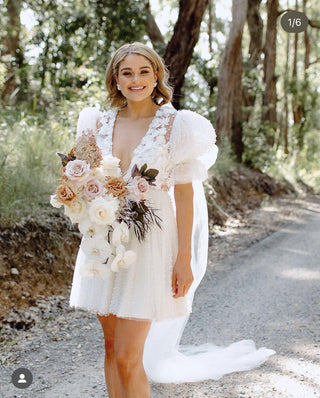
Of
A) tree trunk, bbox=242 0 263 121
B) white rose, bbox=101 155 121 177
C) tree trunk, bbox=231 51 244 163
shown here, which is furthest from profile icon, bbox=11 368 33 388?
tree trunk, bbox=242 0 263 121

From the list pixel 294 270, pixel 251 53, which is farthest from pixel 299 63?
pixel 294 270

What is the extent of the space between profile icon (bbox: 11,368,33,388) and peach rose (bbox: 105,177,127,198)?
1875 millimetres

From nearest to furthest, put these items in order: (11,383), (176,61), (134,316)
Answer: (134,316) < (11,383) < (176,61)

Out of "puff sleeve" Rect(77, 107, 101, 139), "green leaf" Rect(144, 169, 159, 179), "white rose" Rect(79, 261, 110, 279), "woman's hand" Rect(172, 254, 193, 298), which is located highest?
"puff sleeve" Rect(77, 107, 101, 139)

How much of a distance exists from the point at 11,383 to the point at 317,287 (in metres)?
3.69

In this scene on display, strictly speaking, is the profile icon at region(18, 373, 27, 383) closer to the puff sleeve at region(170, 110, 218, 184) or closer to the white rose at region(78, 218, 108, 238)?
the white rose at region(78, 218, 108, 238)

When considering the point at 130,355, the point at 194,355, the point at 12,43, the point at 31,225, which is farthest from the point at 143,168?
the point at 12,43

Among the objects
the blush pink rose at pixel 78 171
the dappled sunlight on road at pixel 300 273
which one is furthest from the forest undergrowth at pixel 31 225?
the blush pink rose at pixel 78 171

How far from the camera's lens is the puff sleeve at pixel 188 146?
2.76 metres

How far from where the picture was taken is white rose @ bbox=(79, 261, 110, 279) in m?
2.56

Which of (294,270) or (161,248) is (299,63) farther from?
(161,248)

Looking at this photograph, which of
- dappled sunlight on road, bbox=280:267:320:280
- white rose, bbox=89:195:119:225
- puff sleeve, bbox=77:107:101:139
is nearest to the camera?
white rose, bbox=89:195:119:225

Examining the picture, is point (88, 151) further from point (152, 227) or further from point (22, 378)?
point (22, 378)

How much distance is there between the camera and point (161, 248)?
2.70 meters
